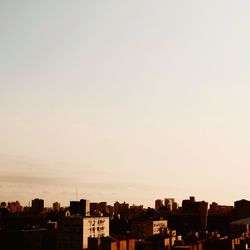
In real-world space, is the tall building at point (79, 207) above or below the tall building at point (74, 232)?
above

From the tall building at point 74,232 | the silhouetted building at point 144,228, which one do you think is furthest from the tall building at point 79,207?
the tall building at point 74,232

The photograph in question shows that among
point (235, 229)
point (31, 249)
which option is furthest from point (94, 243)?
point (235, 229)

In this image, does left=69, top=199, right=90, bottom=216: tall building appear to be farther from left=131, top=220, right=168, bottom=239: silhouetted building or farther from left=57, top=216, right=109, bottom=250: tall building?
left=57, top=216, right=109, bottom=250: tall building

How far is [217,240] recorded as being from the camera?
9869 centimetres

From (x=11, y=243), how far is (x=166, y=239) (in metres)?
60.1

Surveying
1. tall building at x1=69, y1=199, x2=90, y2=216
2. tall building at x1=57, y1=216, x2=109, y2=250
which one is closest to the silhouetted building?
tall building at x1=69, y1=199, x2=90, y2=216

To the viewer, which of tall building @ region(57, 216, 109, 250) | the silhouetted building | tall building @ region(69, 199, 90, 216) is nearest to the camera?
tall building @ region(57, 216, 109, 250)

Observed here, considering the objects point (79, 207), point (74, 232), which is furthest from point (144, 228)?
point (79, 207)

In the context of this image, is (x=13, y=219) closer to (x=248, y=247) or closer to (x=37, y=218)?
(x=37, y=218)

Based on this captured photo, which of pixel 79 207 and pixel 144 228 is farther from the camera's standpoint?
pixel 79 207

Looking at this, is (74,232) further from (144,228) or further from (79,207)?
(79,207)

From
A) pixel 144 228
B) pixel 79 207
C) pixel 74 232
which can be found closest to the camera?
pixel 74 232

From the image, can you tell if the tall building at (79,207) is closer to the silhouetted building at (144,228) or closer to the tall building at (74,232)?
the silhouetted building at (144,228)

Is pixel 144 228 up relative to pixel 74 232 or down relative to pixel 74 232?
down
